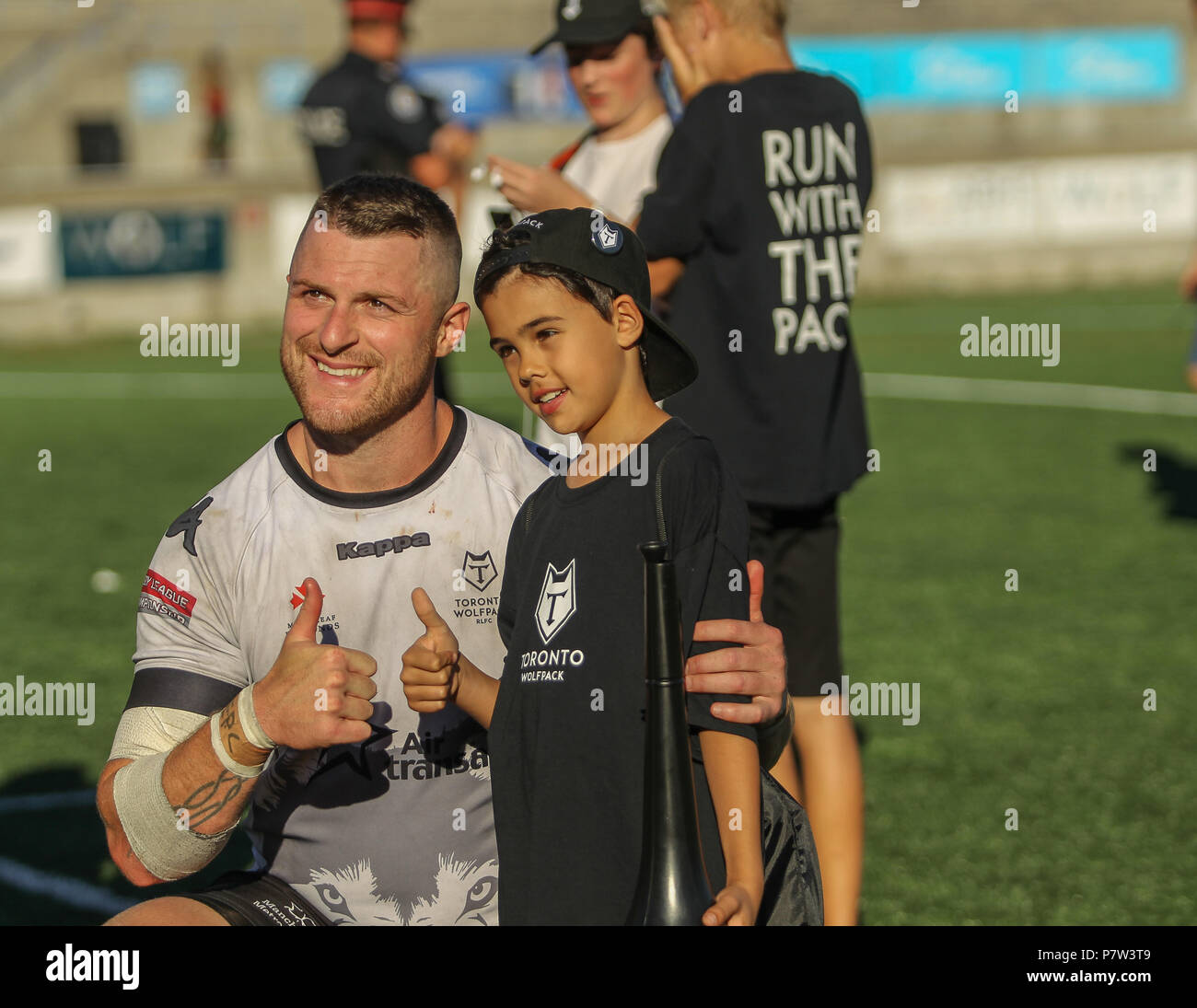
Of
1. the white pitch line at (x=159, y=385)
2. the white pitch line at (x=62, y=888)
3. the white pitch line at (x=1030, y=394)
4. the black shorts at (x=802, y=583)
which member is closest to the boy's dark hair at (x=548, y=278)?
the black shorts at (x=802, y=583)

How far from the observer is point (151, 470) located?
42.0 ft

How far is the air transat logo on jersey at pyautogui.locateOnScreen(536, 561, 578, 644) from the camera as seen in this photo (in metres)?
2.55

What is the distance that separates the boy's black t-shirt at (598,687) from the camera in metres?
2.46

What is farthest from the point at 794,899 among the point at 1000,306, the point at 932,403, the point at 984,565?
the point at 1000,306

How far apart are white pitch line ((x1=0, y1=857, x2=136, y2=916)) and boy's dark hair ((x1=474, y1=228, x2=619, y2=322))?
287 centimetres

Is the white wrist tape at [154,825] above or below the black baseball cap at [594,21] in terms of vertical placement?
below

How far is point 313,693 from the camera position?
2482mm

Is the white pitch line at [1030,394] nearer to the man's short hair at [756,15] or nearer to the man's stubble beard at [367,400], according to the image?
the man's short hair at [756,15]

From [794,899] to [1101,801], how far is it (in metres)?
3.44

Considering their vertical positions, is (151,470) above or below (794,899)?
above

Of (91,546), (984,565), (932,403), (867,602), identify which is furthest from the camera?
(932,403)

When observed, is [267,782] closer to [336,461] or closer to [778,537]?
[336,461]

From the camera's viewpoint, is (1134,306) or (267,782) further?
(1134,306)

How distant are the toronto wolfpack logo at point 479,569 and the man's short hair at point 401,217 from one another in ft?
1.51
